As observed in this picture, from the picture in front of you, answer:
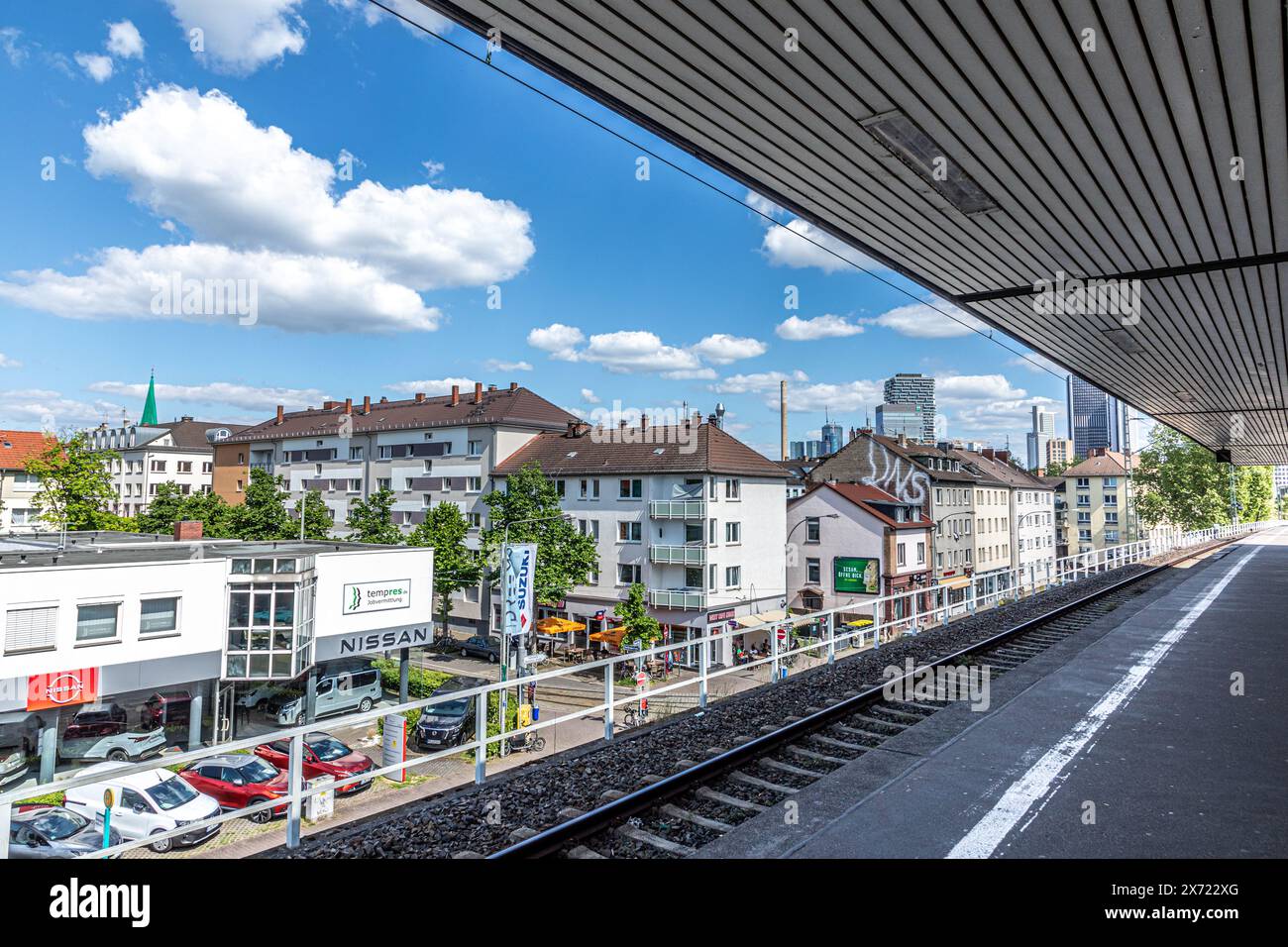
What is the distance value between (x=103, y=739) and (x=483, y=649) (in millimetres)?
17875

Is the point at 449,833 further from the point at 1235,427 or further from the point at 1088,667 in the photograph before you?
the point at 1235,427

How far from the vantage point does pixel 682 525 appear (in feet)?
123

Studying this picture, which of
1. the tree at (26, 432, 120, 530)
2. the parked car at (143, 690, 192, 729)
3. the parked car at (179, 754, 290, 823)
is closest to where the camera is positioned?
the parked car at (179, 754, 290, 823)

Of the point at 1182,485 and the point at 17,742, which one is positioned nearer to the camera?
the point at 17,742

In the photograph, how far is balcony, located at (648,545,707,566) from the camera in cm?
3656

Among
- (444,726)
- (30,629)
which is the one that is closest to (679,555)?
(444,726)

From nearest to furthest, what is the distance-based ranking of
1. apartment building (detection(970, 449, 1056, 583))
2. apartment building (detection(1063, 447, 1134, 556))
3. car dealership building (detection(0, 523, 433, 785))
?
car dealership building (detection(0, 523, 433, 785)), apartment building (detection(970, 449, 1056, 583)), apartment building (detection(1063, 447, 1134, 556))

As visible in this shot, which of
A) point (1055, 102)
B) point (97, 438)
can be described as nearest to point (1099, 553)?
point (1055, 102)

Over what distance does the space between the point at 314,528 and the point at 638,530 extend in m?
21.7

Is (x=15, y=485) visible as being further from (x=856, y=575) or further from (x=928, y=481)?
(x=928, y=481)

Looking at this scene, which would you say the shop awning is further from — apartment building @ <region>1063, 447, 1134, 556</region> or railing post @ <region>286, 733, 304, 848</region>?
apartment building @ <region>1063, 447, 1134, 556</region>

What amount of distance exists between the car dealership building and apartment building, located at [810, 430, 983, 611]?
1204 inches

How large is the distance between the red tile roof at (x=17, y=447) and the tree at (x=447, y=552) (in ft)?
160

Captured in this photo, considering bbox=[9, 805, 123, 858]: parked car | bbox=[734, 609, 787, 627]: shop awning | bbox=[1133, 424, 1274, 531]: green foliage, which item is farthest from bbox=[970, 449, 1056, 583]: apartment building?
bbox=[9, 805, 123, 858]: parked car
